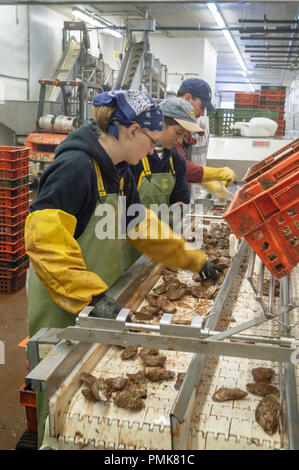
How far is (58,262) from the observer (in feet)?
5.70

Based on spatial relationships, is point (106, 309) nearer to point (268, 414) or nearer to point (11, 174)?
point (268, 414)

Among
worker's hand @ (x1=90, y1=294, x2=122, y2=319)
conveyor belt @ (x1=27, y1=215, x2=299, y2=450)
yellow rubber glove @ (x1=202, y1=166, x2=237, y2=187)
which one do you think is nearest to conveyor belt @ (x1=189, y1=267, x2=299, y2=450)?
conveyor belt @ (x1=27, y1=215, x2=299, y2=450)

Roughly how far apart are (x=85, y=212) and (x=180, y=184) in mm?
1848

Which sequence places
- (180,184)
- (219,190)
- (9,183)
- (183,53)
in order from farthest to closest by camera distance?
(183,53)
(9,183)
(219,190)
(180,184)

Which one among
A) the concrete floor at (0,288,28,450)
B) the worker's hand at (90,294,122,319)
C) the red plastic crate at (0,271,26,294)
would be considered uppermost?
the worker's hand at (90,294,122,319)

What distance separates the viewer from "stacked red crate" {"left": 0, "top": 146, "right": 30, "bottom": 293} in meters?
5.19

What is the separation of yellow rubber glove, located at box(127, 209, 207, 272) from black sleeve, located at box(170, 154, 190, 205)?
1.15 metres

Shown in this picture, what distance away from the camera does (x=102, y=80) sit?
1394 cm

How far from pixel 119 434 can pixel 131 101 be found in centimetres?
133

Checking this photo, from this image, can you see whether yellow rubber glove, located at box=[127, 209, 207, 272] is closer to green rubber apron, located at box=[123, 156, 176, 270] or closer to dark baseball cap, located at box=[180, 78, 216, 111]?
green rubber apron, located at box=[123, 156, 176, 270]

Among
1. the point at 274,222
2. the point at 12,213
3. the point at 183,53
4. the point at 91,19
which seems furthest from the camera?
the point at 183,53

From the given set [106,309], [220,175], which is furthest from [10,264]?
[106,309]

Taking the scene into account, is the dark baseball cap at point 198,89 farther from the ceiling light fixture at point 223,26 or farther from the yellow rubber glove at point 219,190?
the ceiling light fixture at point 223,26
